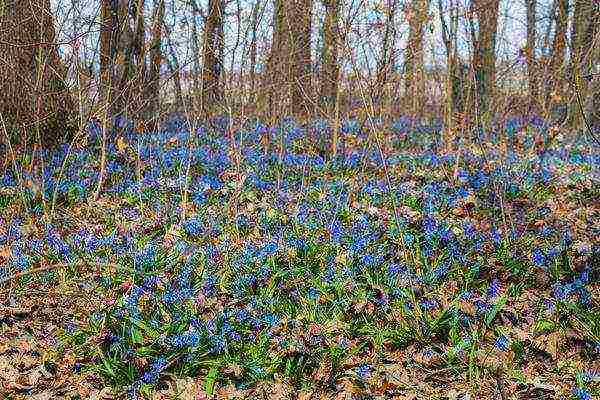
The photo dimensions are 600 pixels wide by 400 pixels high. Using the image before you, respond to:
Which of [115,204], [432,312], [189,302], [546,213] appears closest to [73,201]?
[115,204]

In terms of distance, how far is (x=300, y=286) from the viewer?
4781 mm

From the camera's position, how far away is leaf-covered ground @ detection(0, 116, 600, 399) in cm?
378

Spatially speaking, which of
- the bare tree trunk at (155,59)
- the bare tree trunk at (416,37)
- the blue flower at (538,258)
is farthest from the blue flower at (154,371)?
the bare tree trunk at (416,37)

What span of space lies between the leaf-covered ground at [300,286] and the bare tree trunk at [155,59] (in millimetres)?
816

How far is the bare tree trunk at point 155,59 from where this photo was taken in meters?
6.89

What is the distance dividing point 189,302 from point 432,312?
1555mm

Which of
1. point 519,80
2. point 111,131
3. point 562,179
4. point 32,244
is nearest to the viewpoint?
point 32,244

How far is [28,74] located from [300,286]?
432cm

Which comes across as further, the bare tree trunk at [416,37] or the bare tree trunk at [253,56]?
the bare tree trunk at [416,37]

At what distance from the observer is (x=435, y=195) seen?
269 inches

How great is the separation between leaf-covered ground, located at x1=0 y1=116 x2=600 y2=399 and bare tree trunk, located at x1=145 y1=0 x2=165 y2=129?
2.68ft

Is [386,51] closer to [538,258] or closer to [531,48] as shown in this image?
[531,48]

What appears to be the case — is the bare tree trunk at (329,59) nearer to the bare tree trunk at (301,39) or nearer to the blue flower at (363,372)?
the bare tree trunk at (301,39)

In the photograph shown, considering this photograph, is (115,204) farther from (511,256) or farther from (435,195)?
(511,256)
